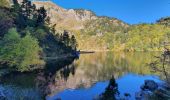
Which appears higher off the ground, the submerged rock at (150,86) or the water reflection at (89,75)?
the submerged rock at (150,86)

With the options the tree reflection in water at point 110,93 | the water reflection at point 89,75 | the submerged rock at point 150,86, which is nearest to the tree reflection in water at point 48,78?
the water reflection at point 89,75

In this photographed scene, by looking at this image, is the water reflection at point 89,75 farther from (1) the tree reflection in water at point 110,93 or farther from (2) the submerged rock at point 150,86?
(2) the submerged rock at point 150,86

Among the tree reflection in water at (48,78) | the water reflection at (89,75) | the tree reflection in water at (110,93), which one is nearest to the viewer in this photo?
the tree reflection in water at (110,93)

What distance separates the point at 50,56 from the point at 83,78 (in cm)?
6125

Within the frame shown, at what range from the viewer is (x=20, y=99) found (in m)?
28.6

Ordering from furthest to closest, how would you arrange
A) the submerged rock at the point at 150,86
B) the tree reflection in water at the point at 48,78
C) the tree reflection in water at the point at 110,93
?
1. the submerged rock at the point at 150,86
2. the tree reflection in water at the point at 48,78
3. the tree reflection in water at the point at 110,93

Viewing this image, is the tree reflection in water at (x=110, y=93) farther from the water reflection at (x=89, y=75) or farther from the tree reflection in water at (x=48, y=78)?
the tree reflection in water at (x=48, y=78)

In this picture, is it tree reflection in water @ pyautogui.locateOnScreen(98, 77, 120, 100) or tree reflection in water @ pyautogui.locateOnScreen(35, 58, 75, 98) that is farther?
tree reflection in water @ pyautogui.locateOnScreen(35, 58, 75, 98)

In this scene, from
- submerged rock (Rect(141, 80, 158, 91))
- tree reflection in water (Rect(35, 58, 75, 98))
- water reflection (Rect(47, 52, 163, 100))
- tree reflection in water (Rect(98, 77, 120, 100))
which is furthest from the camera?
water reflection (Rect(47, 52, 163, 100))

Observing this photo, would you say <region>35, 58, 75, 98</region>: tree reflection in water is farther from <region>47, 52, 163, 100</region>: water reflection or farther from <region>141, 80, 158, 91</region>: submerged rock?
<region>141, 80, 158, 91</region>: submerged rock

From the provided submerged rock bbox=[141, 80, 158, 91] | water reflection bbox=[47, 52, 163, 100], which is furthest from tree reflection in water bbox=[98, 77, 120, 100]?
submerged rock bbox=[141, 80, 158, 91]

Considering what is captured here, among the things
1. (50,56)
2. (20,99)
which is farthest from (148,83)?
(50,56)

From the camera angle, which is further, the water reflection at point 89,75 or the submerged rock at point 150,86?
the water reflection at point 89,75

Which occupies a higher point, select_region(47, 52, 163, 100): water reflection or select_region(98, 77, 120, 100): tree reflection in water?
select_region(98, 77, 120, 100): tree reflection in water
